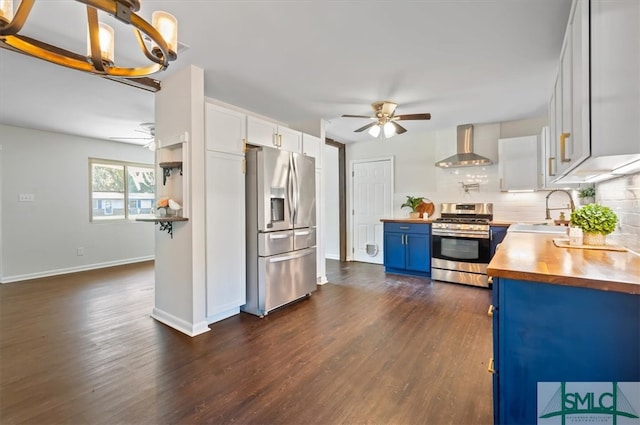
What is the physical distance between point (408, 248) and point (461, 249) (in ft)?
2.59

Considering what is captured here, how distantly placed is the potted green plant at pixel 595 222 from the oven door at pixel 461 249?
7.46 ft

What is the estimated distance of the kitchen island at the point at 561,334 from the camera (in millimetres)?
1099

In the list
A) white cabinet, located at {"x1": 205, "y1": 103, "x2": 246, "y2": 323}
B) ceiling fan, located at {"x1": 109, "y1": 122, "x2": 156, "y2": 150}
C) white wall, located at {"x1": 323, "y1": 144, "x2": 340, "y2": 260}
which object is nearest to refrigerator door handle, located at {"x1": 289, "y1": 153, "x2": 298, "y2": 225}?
white cabinet, located at {"x1": 205, "y1": 103, "x2": 246, "y2": 323}

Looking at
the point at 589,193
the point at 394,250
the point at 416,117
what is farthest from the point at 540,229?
the point at 394,250

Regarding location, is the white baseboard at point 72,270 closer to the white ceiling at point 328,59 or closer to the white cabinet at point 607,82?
the white ceiling at point 328,59

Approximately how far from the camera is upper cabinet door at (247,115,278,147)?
3205 mm

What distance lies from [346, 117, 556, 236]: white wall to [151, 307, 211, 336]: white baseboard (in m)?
3.93

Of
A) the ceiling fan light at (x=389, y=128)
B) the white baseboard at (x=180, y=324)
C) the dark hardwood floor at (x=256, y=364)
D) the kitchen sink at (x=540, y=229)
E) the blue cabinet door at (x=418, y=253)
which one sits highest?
the ceiling fan light at (x=389, y=128)

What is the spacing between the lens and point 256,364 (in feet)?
7.01

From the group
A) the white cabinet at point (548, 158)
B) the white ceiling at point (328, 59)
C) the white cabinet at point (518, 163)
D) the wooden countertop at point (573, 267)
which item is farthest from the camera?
the white cabinet at point (518, 163)

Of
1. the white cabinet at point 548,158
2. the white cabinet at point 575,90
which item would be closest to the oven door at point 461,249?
the white cabinet at point 548,158

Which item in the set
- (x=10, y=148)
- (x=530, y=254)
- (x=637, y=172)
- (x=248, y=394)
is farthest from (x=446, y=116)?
(x=10, y=148)

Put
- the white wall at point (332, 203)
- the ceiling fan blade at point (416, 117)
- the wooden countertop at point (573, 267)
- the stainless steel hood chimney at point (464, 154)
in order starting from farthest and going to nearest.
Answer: the white wall at point (332, 203), the stainless steel hood chimney at point (464, 154), the ceiling fan blade at point (416, 117), the wooden countertop at point (573, 267)

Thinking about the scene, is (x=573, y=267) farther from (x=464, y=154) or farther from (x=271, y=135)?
(x=464, y=154)
